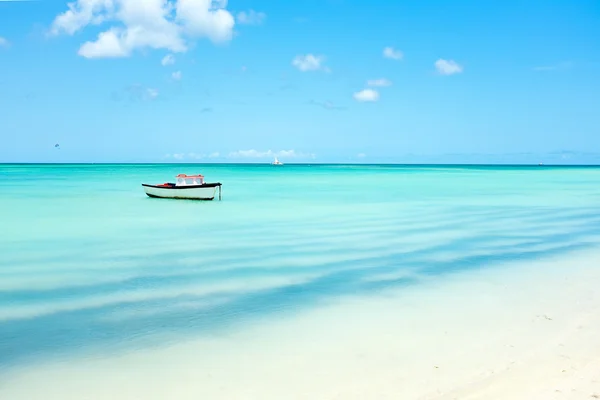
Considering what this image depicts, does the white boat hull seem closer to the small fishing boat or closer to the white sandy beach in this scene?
the small fishing boat

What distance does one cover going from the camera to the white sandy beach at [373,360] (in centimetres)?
437

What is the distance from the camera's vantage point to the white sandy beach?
4371mm

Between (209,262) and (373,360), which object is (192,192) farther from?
(373,360)

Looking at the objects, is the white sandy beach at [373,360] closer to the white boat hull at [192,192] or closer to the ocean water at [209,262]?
the ocean water at [209,262]

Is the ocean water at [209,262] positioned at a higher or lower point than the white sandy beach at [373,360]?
lower

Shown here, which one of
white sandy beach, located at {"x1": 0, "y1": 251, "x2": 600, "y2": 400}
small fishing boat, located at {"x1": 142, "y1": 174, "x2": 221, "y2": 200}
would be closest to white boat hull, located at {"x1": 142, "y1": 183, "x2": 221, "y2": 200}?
small fishing boat, located at {"x1": 142, "y1": 174, "x2": 221, "y2": 200}

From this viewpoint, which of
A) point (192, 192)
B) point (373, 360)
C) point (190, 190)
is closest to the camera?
point (373, 360)

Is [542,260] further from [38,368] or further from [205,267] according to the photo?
[38,368]

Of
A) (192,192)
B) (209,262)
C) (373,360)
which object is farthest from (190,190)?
(373,360)

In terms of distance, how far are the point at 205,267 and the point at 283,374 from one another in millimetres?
5122

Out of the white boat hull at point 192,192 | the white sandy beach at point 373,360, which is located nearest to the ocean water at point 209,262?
the white sandy beach at point 373,360

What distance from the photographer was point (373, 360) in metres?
5.00

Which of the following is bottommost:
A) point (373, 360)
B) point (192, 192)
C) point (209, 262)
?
point (209, 262)

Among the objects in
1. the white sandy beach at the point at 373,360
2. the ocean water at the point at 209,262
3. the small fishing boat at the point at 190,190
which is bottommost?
the ocean water at the point at 209,262
